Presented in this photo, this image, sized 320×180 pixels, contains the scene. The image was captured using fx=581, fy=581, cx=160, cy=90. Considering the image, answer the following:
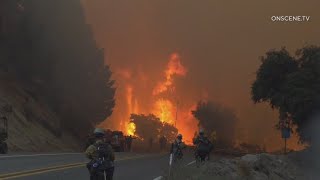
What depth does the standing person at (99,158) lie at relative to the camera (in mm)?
10734

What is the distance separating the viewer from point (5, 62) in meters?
57.2

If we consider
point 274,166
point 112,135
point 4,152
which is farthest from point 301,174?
point 112,135

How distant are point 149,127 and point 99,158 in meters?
108

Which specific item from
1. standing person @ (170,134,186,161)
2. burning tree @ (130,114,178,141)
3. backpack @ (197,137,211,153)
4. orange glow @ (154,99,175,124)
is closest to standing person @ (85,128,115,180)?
standing person @ (170,134,186,161)

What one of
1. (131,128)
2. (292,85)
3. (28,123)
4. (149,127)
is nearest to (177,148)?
(292,85)

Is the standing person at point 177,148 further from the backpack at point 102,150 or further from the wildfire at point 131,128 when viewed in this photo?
the wildfire at point 131,128

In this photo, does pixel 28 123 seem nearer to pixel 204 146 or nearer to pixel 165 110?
pixel 204 146

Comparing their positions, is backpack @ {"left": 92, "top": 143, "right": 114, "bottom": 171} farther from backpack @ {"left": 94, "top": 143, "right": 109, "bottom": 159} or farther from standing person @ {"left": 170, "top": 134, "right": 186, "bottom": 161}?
standing person @ {"left": 170, "top": 134, "right": 186, "bottom": 161}

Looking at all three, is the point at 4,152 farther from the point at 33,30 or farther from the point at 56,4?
the point at 56,4

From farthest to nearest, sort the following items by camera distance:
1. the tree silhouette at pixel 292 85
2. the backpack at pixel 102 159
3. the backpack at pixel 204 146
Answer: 1. the tree silhouette at pixel 292 85
2. the backpack at pixel 204 146
3. the backpack at pixel 102 159

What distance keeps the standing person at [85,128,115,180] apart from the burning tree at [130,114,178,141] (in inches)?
4174

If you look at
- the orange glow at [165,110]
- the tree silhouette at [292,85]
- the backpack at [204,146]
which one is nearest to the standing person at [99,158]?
the backpack at [204,146]

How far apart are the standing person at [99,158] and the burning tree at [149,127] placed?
106022mm

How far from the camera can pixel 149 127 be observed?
119 metres
